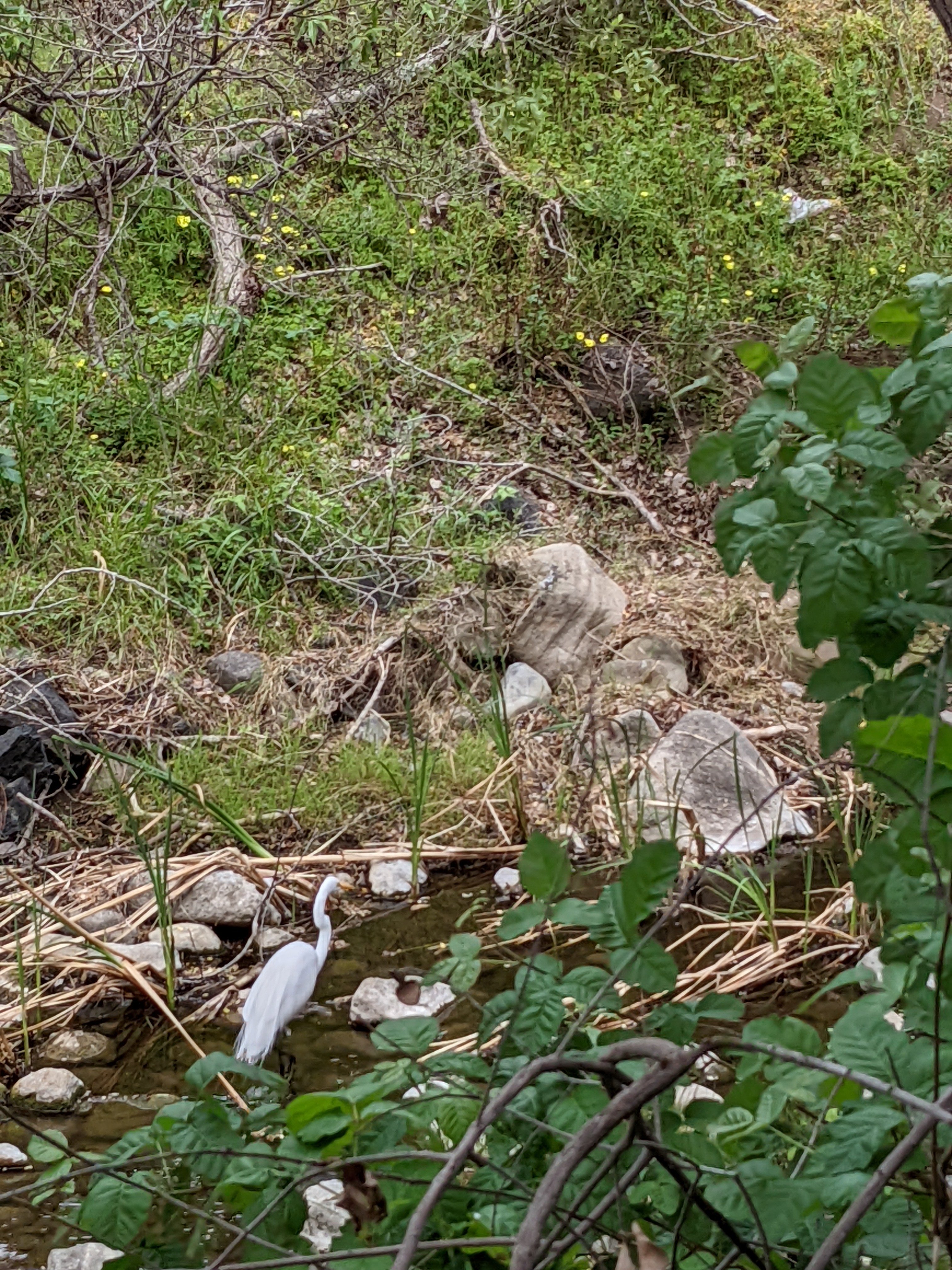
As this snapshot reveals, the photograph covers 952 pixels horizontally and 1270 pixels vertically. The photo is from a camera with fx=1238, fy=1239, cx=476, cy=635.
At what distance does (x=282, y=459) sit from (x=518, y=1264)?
13.9 feet

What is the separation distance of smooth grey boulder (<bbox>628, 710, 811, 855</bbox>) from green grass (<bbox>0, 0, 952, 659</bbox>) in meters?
1.06

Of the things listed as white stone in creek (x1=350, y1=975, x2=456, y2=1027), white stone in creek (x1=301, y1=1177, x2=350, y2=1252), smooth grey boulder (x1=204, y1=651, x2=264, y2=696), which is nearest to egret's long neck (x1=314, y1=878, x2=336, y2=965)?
white stone in creek (x1=350, y1=975, x2=456, y2=1027)

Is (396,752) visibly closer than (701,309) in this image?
Yes

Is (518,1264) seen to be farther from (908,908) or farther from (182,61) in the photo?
(182,61)

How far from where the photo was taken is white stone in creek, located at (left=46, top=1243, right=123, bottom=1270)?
1906mm

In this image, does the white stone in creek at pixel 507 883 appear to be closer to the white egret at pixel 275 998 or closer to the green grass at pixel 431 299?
the white egret at pixel 275 998

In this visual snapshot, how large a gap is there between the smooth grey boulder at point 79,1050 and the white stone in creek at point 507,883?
1040 mm

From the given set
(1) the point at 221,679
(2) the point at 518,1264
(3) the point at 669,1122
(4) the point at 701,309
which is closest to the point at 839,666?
(3) the point at 669,1122

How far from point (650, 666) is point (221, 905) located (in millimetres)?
1655

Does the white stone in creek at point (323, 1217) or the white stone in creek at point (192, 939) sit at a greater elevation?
the white stone in creek at point (323, 1217)

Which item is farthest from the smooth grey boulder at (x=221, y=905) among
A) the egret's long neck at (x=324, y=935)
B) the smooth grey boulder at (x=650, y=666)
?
the smooth grey boulder at (x=650, y=666)

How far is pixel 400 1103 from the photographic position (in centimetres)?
96

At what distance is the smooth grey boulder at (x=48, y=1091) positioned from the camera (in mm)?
2449

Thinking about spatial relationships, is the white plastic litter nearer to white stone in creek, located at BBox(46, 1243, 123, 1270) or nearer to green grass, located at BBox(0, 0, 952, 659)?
green grass, located at BBox(0, 0, 952, 659)
